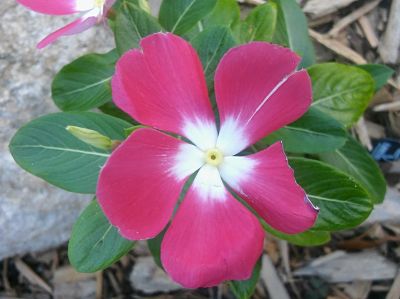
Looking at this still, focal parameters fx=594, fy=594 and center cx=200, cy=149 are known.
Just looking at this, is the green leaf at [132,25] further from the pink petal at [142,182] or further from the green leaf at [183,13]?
the pink petal at [142,182]

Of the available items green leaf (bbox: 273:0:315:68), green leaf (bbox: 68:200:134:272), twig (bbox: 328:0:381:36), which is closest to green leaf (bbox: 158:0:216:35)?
green leaf (bbox: 273:0:315:68)

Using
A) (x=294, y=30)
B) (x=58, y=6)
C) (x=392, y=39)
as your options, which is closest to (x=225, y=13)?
(x=294, y=30)

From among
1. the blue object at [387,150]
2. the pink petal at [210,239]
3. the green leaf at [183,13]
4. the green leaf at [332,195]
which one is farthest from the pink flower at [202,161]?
the blue object at [387,150]

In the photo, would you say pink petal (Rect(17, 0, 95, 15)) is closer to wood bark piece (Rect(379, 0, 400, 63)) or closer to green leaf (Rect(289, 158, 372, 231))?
green leaf (Rect(289, 158, 372, 231))

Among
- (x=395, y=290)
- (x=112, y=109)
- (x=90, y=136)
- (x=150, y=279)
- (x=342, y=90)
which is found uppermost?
(x=90, y=136)

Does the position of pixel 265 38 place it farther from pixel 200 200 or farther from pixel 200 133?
pixel 200 200

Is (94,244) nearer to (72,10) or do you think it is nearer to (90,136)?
(90,136)
